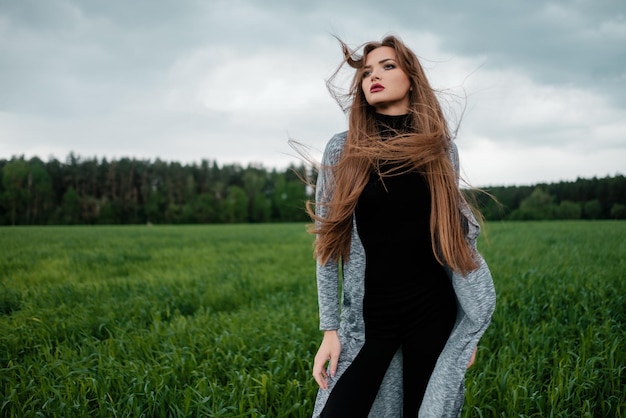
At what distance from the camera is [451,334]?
168cm

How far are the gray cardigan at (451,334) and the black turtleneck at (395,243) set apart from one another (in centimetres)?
6

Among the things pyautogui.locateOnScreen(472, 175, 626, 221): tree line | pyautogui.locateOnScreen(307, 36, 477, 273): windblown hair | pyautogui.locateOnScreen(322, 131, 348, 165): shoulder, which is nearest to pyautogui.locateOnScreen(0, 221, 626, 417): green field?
pyautogui.locateOnScreen(307, 36, 477, 273): windblown hair

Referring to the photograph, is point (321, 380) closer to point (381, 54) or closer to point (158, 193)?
point (381, 54)

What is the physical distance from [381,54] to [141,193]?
211ft

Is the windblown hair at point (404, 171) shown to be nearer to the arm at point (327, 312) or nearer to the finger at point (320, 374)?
the arm at point (327, 312)

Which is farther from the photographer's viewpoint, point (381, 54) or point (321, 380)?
point (381, 54)

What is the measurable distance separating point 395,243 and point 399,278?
16 centimetres

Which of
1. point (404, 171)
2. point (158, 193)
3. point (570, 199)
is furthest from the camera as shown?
A: point (158, 193)

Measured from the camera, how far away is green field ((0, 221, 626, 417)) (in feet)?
8.27

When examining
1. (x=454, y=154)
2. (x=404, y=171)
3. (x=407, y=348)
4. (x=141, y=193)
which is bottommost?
(x=407, y=348)

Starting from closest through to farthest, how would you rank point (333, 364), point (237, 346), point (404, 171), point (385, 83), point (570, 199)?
point (333, 364)
point (404, 171)
point (385, 83)
point (237, 346)
point (570, 199)

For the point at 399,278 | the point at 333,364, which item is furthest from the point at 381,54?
the point at 333,364

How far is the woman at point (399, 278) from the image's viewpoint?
1592 millimetres

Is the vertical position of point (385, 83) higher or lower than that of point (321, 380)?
higher
